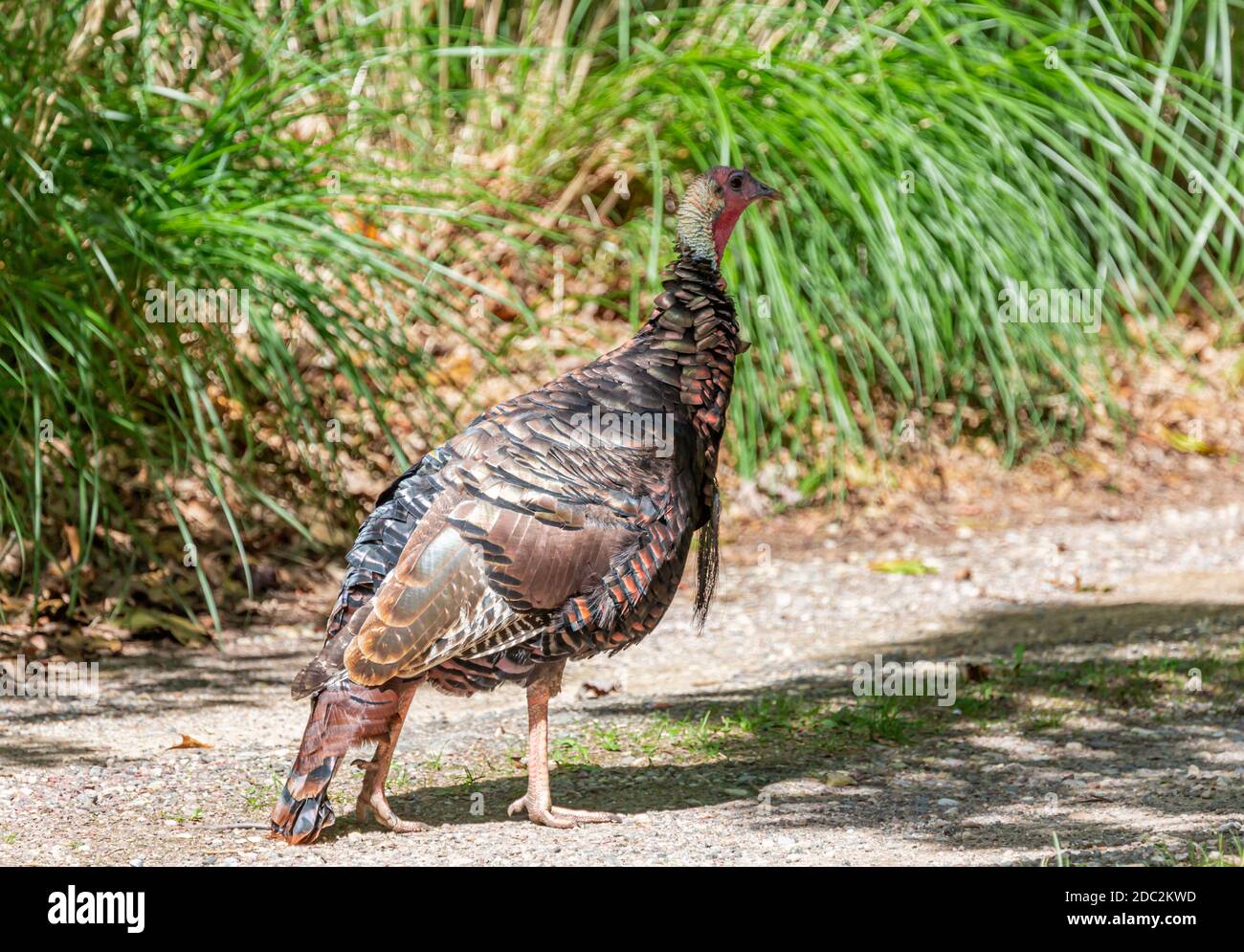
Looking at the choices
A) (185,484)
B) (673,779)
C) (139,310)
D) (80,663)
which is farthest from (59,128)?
(673,779)

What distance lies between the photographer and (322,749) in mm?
3389

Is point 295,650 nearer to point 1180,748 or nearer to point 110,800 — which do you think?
point 110,800

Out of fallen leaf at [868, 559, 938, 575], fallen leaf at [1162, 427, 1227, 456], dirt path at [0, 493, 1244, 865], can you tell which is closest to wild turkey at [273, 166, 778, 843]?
dirt path at [0, 493, 1244, 865]

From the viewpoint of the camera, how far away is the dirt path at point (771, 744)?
3.53 meters

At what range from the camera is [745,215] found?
700 centimetres

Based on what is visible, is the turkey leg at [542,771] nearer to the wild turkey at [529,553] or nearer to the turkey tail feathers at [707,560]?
the wild turkey at [529,553]

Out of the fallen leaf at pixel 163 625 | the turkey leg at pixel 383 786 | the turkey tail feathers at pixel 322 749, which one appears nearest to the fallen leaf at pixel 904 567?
the fallen leaf at pixel 163 625

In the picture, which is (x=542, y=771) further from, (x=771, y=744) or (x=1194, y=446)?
(x=1194, y=446)

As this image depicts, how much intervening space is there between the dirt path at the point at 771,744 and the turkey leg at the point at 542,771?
0.17 feet

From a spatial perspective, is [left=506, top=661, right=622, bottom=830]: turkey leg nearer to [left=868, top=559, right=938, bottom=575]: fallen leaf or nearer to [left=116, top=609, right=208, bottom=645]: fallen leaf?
[left=116, top=609, right=208, bottom=645]: fallen leaf

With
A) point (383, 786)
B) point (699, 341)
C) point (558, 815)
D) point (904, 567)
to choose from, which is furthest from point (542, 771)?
point (904, 567)

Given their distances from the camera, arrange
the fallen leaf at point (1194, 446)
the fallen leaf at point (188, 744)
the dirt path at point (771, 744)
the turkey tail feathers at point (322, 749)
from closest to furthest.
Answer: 1. the turkey tail feathers at point (322, 749)
2. the dirt path at point (771, 744)
3. the fallen leaf at point (188, 744)
4. the fallen leaf at point (1194, 446)

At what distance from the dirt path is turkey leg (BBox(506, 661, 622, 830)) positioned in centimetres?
5

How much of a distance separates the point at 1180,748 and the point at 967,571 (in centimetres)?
226
